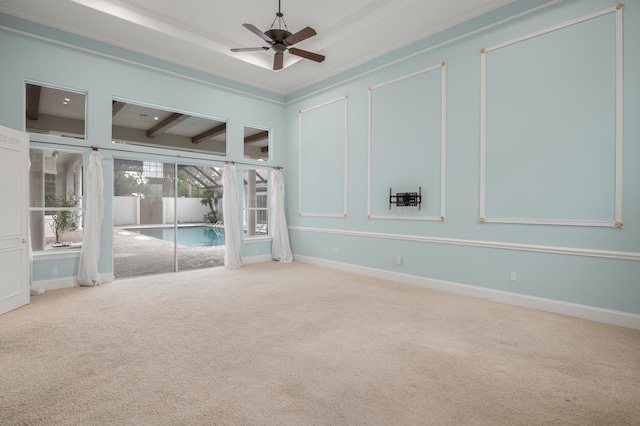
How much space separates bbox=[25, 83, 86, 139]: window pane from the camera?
4.50m

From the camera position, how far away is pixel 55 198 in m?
4.77

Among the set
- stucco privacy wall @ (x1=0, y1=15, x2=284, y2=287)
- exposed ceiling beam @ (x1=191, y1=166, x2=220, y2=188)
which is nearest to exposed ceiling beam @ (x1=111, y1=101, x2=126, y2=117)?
stucco privacy wall @ (x1=0, y1=15, x2=284, y2=287)

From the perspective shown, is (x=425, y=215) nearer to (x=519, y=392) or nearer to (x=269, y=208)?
(x=519, y=392)

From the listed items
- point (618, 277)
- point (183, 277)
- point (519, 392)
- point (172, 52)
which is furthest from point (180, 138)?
point (618, 277)

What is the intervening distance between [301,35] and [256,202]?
158 inches

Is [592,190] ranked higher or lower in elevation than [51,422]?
higher

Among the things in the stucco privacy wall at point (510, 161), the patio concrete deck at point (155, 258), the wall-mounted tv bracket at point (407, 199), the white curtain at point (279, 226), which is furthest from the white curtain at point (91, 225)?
the wall-mounted tv bracket at point (407, 199)

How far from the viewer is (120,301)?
4125mm

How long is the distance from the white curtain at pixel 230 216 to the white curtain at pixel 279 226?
96 cm

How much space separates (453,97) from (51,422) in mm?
5316

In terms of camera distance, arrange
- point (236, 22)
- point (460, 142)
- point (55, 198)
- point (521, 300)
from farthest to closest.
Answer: point (236, 22), point (55, 198), point (460, 142), point (521, 300)

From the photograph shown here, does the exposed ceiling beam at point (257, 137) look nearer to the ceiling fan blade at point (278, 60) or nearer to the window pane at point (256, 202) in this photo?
the window pane at point (256, 202)

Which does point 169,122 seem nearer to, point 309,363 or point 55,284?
point 55,284

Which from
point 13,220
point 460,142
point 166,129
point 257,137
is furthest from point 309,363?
point 257,137
